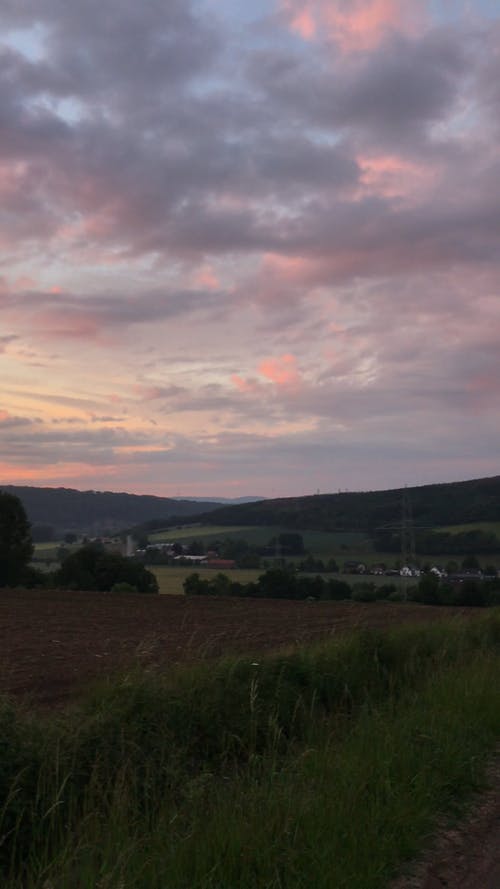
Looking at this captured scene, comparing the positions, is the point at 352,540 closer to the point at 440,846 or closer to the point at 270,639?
the point at 270,639

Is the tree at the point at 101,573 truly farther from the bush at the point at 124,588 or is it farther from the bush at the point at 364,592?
the bush at the point at 364,592

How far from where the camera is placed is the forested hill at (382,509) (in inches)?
1860

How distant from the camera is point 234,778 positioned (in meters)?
6.55

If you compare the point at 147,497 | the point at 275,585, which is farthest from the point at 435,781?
the point at 147,497

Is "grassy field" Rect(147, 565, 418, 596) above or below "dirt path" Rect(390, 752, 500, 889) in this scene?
below

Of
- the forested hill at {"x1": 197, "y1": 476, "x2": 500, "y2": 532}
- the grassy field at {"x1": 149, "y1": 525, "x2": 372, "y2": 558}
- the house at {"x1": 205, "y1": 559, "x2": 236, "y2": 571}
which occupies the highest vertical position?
the forested hill at {"x1": 197, "y1": 476, "x2": 500, "y2": 532}

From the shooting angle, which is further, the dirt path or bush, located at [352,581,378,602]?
bush, located at [352,581,378,602]

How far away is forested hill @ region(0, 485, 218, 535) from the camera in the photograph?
221ft

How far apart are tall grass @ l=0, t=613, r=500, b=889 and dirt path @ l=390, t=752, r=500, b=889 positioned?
0.51 ft

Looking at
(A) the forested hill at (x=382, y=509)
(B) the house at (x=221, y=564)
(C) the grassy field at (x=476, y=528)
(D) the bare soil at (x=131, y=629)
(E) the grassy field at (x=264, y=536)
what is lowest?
(B) the house at (x=221, y=564)

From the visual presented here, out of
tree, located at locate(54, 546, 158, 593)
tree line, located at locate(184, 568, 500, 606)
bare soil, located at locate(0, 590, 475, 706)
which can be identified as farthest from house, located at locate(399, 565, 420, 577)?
tree, located at locate(54, 546, 158, 593)

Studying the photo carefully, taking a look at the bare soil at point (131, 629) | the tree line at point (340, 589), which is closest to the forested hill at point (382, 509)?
the tree line at point (340, 589)

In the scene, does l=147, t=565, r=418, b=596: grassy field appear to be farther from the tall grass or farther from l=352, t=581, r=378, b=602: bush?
the tall grass

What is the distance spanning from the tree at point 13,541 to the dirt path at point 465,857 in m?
29.8
